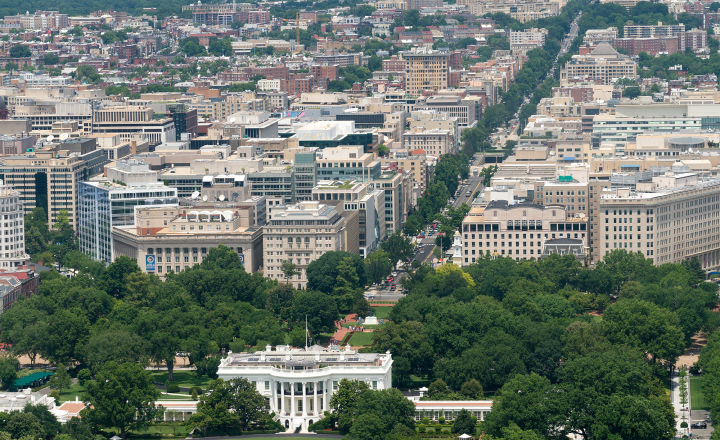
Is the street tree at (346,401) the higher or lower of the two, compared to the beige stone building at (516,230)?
lower

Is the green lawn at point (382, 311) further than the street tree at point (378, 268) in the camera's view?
No

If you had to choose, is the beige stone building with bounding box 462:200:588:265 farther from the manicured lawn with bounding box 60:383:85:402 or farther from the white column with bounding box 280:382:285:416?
the white column with bounding box 280:382:285:416

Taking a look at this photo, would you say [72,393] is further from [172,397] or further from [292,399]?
[292,399]

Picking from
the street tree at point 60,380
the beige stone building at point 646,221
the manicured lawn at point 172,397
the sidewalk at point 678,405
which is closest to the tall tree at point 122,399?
the manicured lawn at point 172,397

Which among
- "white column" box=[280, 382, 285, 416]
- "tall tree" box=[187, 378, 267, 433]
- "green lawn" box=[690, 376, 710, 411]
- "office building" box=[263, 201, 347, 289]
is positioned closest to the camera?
"tall tree" box=[187, 378, 267, 433]

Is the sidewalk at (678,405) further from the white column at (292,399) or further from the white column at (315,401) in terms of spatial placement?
the white column at (292,399)

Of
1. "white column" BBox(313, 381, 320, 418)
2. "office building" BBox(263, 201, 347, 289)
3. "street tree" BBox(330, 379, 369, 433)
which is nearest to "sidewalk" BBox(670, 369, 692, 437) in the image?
"street tree" BBox(330, 379, 369, 433)

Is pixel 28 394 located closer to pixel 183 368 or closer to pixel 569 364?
pixel 183 368
